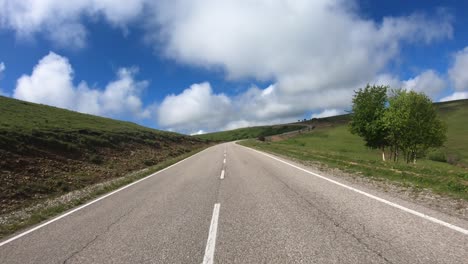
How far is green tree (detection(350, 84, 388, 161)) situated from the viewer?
33.0 meters

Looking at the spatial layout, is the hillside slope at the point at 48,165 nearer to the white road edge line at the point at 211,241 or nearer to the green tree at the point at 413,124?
the white road edge line at the point at 211,241

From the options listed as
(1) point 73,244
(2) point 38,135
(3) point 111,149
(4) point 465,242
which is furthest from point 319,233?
(3) point 111,149

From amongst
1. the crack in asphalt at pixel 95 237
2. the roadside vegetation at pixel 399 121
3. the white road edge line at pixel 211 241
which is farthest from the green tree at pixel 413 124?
the crack in asphalt at pixel 95 237

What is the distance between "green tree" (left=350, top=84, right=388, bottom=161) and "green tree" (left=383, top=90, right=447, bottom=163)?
Result: 3.98 feet

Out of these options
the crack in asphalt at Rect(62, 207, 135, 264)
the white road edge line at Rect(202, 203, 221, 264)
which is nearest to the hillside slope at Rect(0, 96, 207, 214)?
the crack in asphalt at Rect(62, 207, 135, 264)

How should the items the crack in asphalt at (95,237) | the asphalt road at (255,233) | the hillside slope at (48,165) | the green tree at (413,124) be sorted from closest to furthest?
the asphalt road at (255,233), the crack in asphalt at (95,237), the hillside slope at (48,165), the green tree at (413,124)

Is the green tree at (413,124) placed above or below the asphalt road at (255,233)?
above

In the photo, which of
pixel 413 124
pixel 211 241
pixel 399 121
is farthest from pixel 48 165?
pixel 413 124

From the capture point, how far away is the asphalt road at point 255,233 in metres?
4.16

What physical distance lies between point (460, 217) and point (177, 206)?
667 centimetres

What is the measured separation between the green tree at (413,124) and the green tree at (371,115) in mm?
1213

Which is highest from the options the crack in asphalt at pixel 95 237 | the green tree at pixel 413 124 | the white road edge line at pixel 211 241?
the green tree at pixel 413 124

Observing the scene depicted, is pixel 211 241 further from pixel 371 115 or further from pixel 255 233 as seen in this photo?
pixel 371 115

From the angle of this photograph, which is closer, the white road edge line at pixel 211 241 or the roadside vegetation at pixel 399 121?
the white road edge line at pixel 211 241
